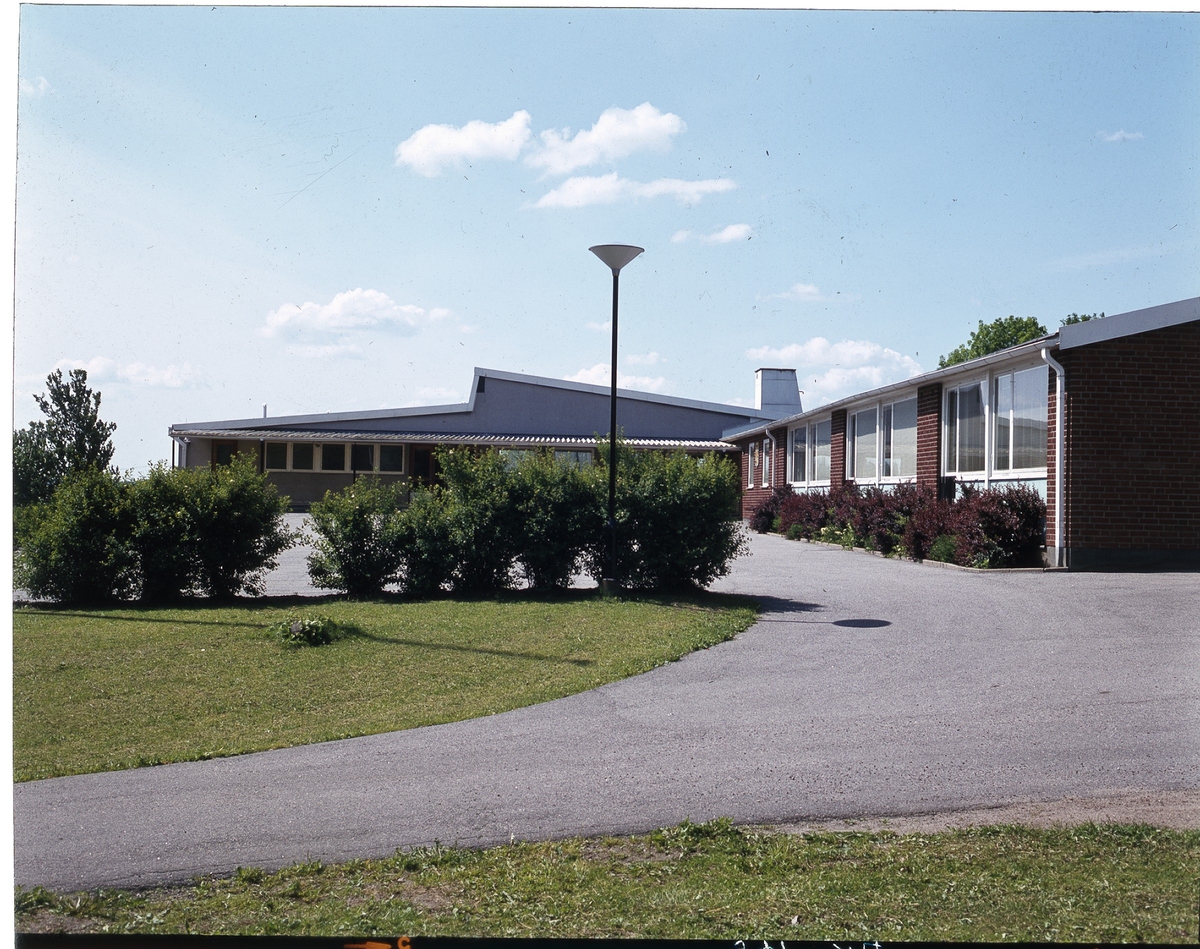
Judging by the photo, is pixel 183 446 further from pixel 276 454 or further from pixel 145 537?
pixel 145 537

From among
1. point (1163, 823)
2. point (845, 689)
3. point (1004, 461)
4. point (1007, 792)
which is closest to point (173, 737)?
point (845, 689)

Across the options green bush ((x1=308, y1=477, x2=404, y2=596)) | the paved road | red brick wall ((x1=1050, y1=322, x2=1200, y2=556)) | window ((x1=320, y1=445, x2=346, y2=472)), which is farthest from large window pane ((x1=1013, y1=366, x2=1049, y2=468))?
window ((x1=320, y1=445, x2=346, y2=472))

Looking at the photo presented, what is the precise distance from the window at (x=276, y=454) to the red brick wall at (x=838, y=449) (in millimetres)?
18739

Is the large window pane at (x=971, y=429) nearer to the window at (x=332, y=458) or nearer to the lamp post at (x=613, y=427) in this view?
the lamp post at (x=613, y=427)

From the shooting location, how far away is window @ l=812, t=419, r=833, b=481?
24391 millimetres

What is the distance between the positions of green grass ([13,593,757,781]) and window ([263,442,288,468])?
22335 millimetres

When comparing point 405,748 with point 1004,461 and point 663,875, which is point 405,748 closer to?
point 663,875

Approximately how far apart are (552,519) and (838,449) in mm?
12374

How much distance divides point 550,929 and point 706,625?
6369 millimetres

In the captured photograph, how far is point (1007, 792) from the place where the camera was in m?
4.98

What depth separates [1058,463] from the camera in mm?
13297

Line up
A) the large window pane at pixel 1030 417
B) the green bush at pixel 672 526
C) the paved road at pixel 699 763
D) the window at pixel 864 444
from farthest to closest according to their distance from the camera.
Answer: the window at pixel 864 444 < the large window pane at pixel 1030 417 < the green bush at pixel 672 526 < the paved road at pixel 699 763

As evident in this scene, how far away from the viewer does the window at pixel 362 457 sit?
33.8m

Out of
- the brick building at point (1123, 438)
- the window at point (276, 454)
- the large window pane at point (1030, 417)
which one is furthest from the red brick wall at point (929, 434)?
the window at point (276, 454)
